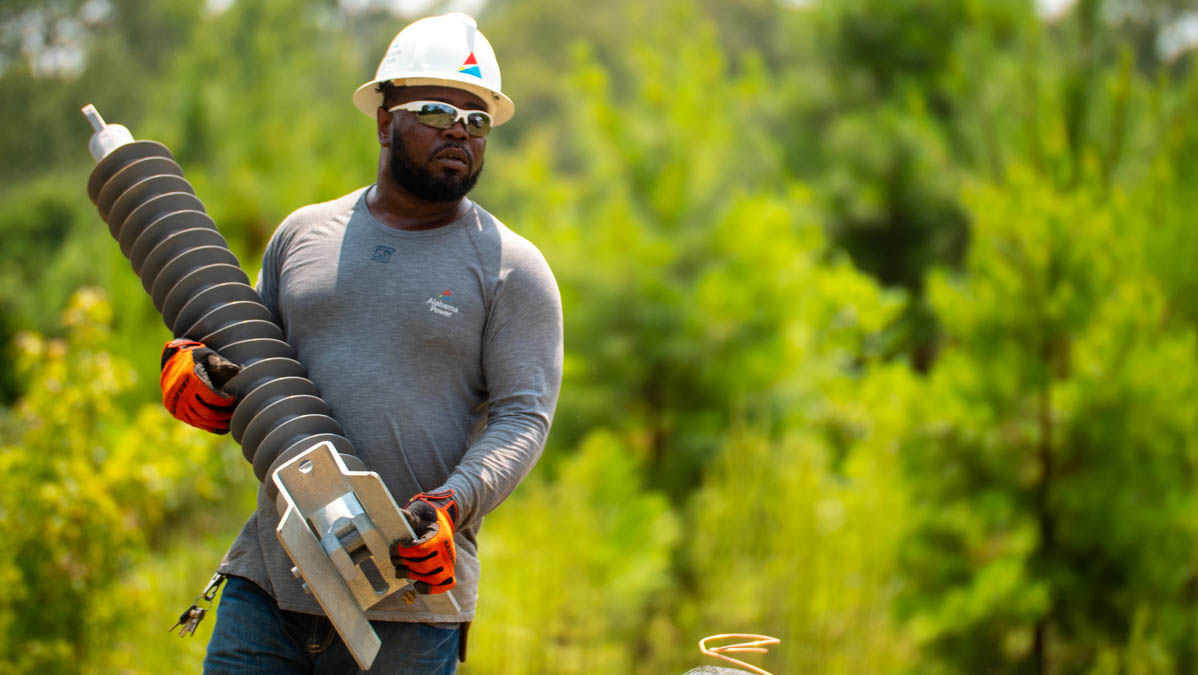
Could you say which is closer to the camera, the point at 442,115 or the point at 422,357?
the point at 422,357

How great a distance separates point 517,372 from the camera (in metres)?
2.39

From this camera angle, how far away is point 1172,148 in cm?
705

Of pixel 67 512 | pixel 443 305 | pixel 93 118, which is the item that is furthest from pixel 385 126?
pixel 67 512

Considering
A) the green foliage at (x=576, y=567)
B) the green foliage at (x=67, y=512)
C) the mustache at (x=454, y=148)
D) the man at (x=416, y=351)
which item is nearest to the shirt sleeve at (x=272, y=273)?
the man at (x=416, y=351)

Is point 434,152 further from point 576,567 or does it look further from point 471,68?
point 576,567

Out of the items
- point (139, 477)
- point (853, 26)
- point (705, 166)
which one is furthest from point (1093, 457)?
point (853, 26)

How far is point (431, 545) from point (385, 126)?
1.08 m

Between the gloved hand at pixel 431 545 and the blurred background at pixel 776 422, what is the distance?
3.14 meters

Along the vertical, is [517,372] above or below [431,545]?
above

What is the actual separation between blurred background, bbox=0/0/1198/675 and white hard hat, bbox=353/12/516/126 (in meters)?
3.02

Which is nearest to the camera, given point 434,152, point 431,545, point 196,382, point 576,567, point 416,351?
point 431,545

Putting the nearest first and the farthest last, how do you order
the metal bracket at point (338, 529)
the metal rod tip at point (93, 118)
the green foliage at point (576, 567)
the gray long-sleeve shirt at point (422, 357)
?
the metal bracket at point (338, 529) → the gray long-sleeve shirt at point (422, 357) → the metal rod tip at point (93, 118) → the green foliage at point (576, 567)

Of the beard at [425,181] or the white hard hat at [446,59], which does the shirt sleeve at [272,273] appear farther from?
the white hard hat at [446,59]

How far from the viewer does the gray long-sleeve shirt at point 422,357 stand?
2359 millimetres
